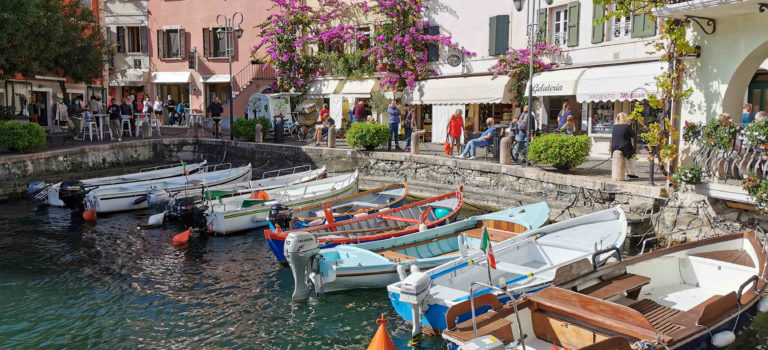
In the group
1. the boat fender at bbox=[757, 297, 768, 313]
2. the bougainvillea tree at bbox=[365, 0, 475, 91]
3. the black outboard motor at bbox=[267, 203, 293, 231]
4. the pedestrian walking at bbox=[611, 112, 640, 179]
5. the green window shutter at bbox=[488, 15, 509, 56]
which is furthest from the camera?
the bougainvillea tree at bbox=[365, 0, 475, 91]

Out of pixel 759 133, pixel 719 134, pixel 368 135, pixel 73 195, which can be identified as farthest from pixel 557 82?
pixel 73 195

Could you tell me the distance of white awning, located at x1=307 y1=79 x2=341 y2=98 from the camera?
90.7ft

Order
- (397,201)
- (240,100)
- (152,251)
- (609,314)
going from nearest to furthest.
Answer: (609,314) → (152,251) → (397,201) → (240,100)

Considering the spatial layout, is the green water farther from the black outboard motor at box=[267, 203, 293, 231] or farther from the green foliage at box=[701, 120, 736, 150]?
the green foliage at box=[701, 120, 736, 150]

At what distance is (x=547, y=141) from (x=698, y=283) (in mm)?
7186

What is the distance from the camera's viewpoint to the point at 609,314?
264 inches

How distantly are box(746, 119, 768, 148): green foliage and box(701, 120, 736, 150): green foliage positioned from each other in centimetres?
43

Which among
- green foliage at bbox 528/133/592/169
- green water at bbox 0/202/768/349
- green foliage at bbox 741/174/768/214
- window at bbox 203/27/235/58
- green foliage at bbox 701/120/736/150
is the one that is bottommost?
green water at bbox 0/202/768/349

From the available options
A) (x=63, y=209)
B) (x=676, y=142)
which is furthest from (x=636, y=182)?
(x=63, y=209)

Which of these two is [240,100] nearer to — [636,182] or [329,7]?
[329,7]

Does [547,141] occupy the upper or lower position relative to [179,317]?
upper

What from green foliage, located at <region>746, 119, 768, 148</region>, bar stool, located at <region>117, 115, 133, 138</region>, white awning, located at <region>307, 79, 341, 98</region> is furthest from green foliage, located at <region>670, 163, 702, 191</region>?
bar stool, located at <region>117, 115, 133, 138</region>

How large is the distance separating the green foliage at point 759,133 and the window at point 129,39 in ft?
101

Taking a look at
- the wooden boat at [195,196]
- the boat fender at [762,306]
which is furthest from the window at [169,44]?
the boat fender at [762,306]
